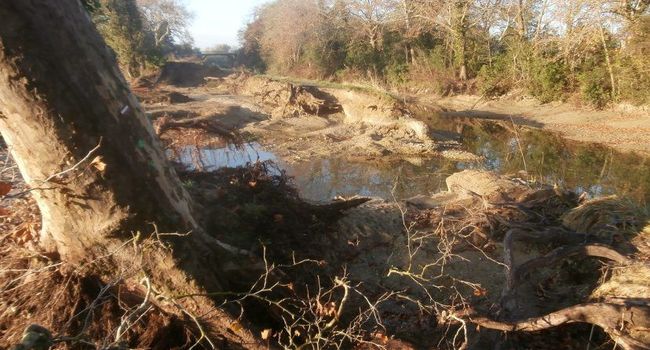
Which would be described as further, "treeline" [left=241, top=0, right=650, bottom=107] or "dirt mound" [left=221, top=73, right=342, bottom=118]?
"dirt mound" [left=221, top=73, right=342, bottom=118]

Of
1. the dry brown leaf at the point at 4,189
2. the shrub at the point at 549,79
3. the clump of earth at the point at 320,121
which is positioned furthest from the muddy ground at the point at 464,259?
the shrub at the point at 549,79

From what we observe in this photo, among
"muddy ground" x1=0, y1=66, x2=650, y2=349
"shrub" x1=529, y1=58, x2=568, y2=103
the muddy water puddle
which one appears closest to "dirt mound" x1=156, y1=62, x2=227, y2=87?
the muddy water puddle

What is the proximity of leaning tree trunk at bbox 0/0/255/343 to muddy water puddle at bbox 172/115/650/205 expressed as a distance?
674 cm

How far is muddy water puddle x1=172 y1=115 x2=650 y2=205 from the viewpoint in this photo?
10594mm

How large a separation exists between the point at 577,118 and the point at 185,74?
2641cm

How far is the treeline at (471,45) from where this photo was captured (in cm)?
1477

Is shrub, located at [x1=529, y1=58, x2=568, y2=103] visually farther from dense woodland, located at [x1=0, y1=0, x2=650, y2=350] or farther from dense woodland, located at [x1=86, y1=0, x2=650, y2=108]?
dense woodland, located at [x1=0, y1=0, x2=650, y2=350]

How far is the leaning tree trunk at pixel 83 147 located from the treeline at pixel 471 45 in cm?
1588

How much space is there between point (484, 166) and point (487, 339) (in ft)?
32.5

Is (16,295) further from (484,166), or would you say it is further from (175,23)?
(175,23)

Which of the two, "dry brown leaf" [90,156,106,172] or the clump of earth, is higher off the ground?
"dry brown leaf" [90,156,106,172]

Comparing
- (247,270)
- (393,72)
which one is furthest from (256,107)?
(247,270)

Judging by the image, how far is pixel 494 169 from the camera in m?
12.5

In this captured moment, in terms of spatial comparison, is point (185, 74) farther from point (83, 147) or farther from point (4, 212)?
point (83, 147)
